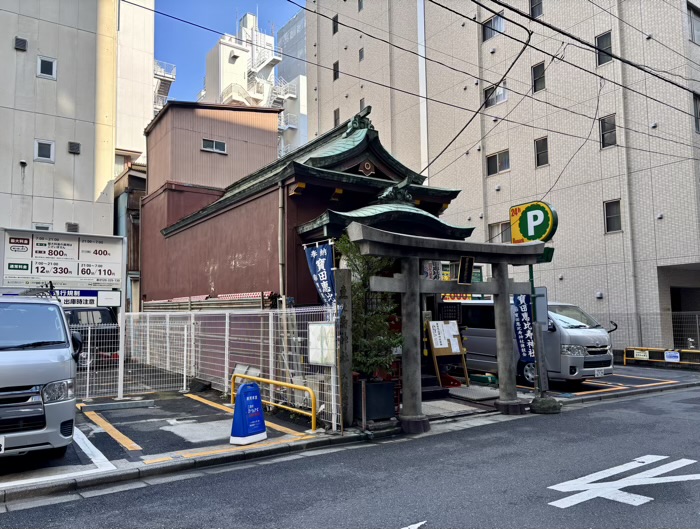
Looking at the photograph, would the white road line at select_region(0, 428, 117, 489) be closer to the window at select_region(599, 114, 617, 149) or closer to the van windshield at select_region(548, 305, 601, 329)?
the van windshield at select_region(548, 305, 601, 329)

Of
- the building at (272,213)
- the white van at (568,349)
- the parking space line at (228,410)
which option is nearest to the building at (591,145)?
the building at (272,213)

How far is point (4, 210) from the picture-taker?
17.8 m

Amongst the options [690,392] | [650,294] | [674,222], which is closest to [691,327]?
[650,294]

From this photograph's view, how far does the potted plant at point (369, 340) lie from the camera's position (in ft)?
28.1

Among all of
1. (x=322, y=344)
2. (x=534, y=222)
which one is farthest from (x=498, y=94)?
(x=322, y=344)

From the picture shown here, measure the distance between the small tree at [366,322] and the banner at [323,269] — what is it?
2.95ft

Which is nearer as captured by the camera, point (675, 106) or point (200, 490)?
point (200, 490)

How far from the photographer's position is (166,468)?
646 cm

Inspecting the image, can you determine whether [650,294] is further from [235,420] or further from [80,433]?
[80,433]

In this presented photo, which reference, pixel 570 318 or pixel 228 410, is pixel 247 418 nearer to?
pixel 228 410

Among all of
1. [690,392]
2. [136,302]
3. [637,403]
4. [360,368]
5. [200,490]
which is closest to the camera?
[200,490]

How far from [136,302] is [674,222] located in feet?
64.8

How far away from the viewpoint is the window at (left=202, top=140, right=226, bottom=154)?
1962 centimetres

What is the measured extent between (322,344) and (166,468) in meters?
2.98
